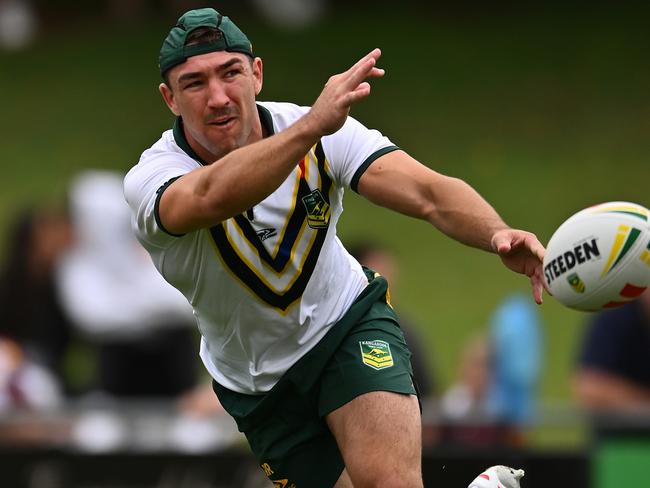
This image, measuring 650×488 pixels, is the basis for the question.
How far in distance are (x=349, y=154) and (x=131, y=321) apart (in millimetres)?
4993

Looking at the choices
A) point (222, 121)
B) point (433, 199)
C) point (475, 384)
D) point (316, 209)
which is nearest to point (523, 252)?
point (433, 199)

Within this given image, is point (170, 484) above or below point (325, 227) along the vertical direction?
below

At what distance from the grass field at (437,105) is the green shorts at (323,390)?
1137 centimetres

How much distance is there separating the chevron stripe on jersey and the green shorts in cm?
30

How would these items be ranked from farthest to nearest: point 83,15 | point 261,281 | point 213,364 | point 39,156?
point 83,15
point 39,156
point 213,364
point 261,281

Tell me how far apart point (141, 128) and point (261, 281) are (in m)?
16.6

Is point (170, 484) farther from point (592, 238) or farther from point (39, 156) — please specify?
point (39, 156)

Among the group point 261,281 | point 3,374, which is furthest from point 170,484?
point 261,281

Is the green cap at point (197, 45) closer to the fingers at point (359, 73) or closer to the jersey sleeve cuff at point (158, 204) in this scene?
the jersey sleeve cuff at point (158, 204)

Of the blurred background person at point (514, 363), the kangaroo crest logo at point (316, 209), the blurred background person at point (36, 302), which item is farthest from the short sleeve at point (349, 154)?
the blurred background person at point (36, 302)

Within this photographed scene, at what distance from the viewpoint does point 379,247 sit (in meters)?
10.6

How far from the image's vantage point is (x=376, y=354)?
251 inches

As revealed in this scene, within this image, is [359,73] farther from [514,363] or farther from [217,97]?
[514,363]

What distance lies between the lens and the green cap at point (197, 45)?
20.2 feet
